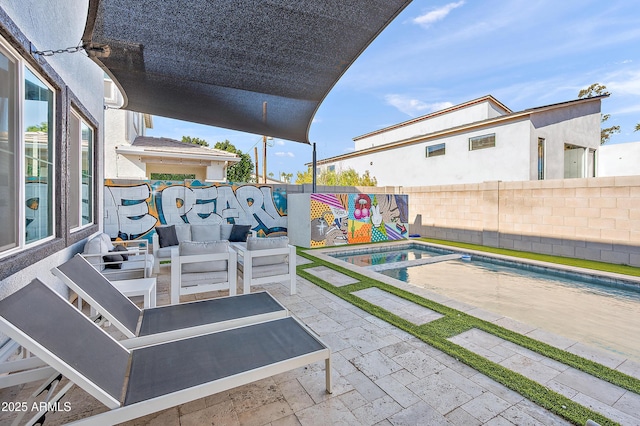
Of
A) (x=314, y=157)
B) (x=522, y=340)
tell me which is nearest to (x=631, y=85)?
(x=314, y=157)

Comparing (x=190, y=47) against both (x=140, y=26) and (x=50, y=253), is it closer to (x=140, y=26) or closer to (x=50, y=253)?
(x=140, y=26)

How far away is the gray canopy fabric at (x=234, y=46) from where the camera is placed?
2.66 m

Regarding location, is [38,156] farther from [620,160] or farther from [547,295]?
[620,160]

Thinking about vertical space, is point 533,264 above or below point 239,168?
below

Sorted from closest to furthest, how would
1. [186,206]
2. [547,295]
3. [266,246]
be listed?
[266,246] < [547,295] < [186,206]

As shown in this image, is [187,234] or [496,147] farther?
[496,147]

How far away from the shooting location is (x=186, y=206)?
923 centimetres

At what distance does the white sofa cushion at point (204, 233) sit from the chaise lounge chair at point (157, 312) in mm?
4221

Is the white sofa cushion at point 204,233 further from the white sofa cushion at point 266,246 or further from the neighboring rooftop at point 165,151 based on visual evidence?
the neighboring rooftop at point 165,151

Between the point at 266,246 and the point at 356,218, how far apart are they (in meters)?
5.79

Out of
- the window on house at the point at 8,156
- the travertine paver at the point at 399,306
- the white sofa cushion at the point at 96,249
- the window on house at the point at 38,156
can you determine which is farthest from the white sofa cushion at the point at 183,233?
the window on house at the point at 8,156

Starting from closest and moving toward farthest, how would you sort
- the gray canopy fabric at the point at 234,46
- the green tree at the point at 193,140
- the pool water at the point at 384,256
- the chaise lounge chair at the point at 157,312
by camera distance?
the chaise lounge chair at the point at 157,312, the gray canopy fabric at the point at 234,46, the pool water at the point at 384,256, the green tree at the point at 193,140

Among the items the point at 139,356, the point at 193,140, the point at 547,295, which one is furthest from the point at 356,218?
the point at 193,140

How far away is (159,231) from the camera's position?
6.86 meters
